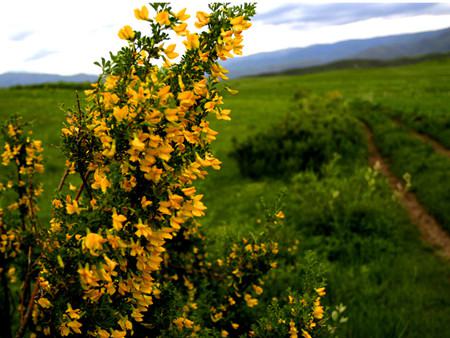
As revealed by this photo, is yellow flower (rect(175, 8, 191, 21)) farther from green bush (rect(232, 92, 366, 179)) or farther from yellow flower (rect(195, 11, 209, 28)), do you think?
green bush (rect(232, 92, 366, 179))

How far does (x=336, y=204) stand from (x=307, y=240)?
1.22 m

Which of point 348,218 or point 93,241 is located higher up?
point 93,241

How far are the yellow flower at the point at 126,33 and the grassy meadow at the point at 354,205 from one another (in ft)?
1.96

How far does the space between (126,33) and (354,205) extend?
21.2 ft

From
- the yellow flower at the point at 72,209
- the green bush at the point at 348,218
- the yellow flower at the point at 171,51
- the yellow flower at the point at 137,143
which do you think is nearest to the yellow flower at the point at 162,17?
the yellow flower at the point at 171,51

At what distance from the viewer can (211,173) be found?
1209cm

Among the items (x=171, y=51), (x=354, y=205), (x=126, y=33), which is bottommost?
(x=354, y=205)

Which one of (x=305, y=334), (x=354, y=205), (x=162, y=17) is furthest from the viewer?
(x=354, y=205)

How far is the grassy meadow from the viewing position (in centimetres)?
487

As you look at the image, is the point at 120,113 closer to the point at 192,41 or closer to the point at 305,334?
the point at 192,41

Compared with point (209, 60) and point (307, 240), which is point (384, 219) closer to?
point (307, 240)

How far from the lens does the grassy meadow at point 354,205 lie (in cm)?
487

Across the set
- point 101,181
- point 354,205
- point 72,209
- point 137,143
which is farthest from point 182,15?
point 354,205

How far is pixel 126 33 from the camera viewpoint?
5.93 ft
